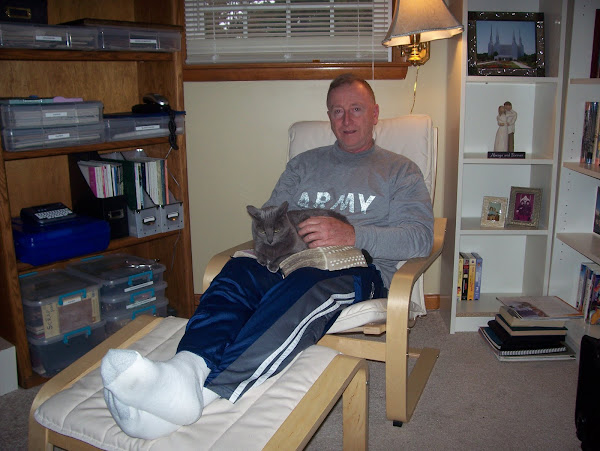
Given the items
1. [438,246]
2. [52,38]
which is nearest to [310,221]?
[438,246]

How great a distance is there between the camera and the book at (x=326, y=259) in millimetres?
1832

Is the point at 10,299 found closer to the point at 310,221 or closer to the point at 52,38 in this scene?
Answer: the point at 52,38

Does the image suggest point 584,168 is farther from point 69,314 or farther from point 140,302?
point 69,314

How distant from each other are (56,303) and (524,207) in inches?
84.6

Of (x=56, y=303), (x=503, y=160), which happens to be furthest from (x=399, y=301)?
(x=56, y=303)

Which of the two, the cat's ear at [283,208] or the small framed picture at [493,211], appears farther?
the small framed picture at [493,211]

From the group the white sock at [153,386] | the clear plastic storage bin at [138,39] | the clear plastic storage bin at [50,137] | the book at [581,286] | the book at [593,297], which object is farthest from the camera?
the book at [581,286]

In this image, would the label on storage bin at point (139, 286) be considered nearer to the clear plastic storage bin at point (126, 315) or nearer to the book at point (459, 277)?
the clear plastic storage bin at point (126, 315)

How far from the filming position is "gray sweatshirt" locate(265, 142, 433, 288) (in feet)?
6.54

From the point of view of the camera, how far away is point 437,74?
2.69 metres

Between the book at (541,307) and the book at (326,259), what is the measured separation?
0.94 metres

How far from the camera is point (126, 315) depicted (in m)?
2.46

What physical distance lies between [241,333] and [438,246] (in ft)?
3.17

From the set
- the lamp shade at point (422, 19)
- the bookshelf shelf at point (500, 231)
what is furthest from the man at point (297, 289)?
the bookshelf shelf at point (500, 231)
